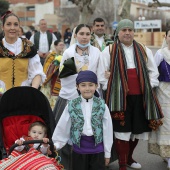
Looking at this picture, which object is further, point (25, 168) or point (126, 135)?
point (126, 135)

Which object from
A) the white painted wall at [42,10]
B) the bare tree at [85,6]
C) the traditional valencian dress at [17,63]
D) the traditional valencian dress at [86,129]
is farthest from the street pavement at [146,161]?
the white painted wall at [42,10]

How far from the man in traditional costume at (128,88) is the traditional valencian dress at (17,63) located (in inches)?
34.2

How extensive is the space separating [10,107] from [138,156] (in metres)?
2.36

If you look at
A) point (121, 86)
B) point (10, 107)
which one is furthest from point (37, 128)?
point (121, 86)

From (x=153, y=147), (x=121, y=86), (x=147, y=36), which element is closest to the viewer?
(x=121, y=86)

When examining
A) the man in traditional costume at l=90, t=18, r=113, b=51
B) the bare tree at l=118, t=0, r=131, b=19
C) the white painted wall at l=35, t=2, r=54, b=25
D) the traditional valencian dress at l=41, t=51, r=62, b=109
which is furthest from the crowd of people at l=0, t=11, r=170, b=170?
the white painted wall at l=35, t=2, r=54, b=25

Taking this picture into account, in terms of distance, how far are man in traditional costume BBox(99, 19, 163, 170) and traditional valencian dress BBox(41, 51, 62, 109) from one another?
237cm

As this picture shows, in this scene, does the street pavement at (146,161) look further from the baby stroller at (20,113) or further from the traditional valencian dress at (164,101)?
the baby stroller at (20,113)

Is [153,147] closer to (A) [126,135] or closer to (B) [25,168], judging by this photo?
(A) [126,135]

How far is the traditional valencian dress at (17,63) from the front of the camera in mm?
4395

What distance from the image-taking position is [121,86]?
4.71m

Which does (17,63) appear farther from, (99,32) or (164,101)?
(99,32)

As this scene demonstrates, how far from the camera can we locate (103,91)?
5.20 meters

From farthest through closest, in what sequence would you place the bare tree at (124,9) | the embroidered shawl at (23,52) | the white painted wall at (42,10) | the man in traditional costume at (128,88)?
1. the white painted wall at (42,10)
2. the bare tree at (124,9)
3. the man in traditional costume at (128,88)
4. the embroidered shawl at (23,52)
